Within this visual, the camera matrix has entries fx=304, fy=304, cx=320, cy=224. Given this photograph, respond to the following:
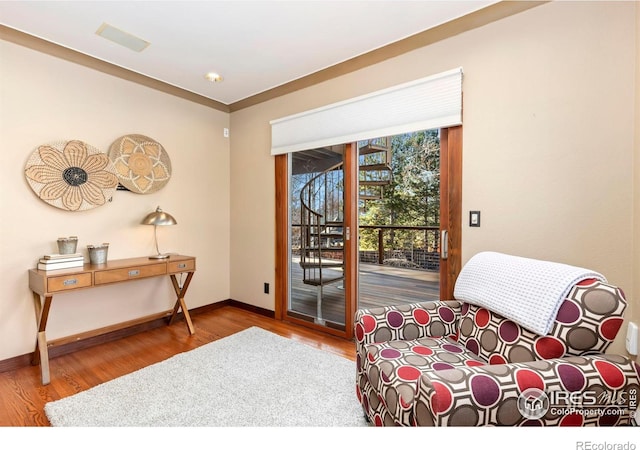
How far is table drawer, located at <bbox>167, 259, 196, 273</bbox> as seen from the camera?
2.89 meters

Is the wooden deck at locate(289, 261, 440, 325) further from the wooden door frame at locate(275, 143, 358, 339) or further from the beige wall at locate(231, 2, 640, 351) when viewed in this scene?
the beige wall at locate(231, 2, 640, 351)

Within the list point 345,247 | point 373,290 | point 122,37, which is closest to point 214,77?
point 122,37

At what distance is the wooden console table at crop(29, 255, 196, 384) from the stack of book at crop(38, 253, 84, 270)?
0.14 ft

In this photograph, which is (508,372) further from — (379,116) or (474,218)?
(379,116)

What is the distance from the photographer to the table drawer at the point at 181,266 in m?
2.89

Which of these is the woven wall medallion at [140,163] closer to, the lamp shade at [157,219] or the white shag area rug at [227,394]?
the lamp shade at [157,219]

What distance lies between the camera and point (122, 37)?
7.72 ft

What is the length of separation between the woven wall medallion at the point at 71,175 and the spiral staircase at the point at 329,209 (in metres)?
1.84

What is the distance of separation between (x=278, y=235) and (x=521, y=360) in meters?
2.49

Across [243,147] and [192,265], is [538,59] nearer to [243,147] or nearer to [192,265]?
[243,147]

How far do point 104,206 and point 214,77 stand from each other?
1.62m

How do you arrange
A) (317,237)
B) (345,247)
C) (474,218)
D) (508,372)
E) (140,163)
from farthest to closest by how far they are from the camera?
(317,237)
(140,163)
(345,247)
(474,218)
(508,372)
